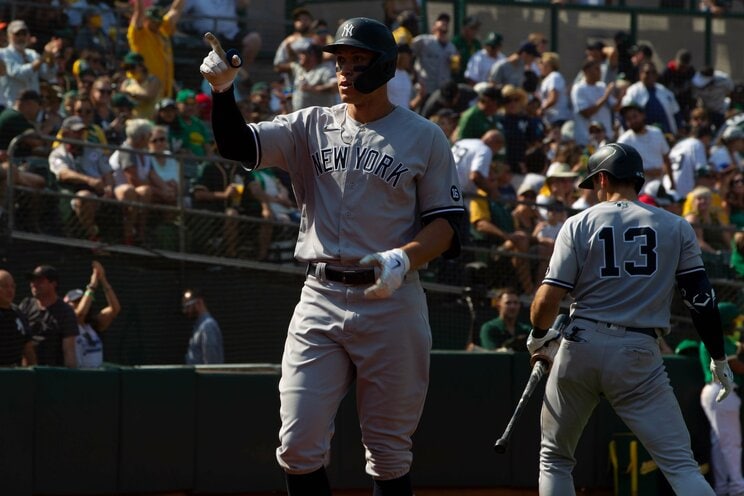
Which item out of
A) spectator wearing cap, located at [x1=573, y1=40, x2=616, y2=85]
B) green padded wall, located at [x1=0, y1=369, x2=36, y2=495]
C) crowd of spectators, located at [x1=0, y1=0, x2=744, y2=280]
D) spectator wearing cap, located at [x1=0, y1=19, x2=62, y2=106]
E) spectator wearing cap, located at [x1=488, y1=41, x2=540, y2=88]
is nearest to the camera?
green padded wall, located at [x1=0, y1=369, x2=36, y2=495]

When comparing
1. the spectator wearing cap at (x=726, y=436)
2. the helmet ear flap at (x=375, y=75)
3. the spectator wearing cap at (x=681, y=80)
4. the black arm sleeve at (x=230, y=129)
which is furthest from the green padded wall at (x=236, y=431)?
the spectator wearing cap at (x=681, y=80)

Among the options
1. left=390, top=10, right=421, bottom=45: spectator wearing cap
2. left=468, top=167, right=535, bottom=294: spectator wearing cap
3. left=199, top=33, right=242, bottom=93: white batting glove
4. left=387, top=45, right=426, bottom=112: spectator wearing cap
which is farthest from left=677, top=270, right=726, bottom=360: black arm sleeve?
left=390, top=10, right=421, bottom=45: spectator wearing cap

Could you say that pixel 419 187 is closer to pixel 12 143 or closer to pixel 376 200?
pixel 376 200

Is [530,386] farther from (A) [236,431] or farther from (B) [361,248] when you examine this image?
(A) [236,431]

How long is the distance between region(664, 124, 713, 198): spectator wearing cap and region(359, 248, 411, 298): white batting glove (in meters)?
10.2

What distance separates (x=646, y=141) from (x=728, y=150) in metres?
1.80

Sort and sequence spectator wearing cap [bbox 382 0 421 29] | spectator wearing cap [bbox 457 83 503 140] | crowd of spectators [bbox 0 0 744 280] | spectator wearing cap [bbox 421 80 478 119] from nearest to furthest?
crowd of spectators [bbox 0 0 744 280]
spectator wearing cap [bbox 457 83 503 140]
spectator wearing cap [bbox 421 80 478 119]
spectator wearing cap [bbox 382 0 421 29]

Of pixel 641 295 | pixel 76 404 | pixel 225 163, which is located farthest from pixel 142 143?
pixel 641 295

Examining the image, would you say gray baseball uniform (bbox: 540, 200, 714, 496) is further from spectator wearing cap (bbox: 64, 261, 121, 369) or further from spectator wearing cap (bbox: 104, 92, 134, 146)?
spectator wearing cap (bbox: 104, 92, 134, 146)

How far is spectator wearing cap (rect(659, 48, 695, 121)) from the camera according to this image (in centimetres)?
1775

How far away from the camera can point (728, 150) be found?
50.5 feet

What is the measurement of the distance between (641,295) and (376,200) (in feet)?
5.93

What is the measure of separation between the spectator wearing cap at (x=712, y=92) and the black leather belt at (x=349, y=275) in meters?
13.7

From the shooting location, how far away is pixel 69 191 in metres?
10.8
